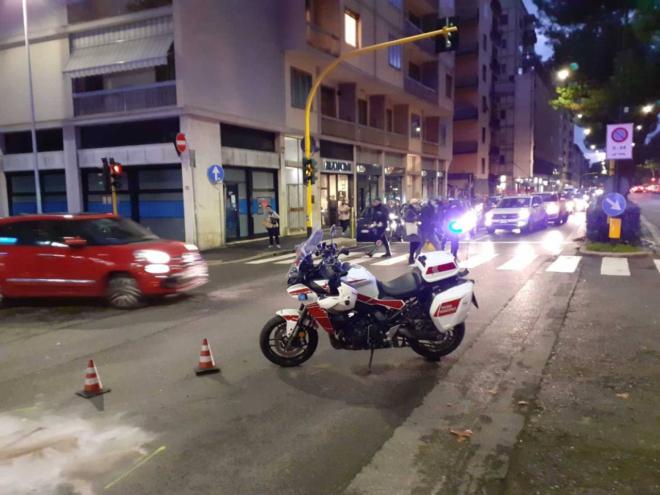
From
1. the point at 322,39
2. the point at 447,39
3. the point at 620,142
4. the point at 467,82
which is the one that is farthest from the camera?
the point at 467,82

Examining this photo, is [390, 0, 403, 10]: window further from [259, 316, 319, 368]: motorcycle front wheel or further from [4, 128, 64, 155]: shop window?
[259, 316, 319, 368]: motorcycle front wheel

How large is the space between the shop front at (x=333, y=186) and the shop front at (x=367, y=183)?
118cm

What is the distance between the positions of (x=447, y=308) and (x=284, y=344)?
1.92 meters

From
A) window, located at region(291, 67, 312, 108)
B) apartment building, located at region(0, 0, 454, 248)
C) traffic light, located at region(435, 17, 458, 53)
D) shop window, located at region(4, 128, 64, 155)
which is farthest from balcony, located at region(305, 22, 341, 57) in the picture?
shop window, located at region(4, 128, 64, 155)

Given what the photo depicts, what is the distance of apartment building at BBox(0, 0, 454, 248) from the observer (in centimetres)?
2006

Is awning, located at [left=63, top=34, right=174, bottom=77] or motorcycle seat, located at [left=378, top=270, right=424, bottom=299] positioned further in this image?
awning, located at [left=63, top=34, right=174, bottom=77]

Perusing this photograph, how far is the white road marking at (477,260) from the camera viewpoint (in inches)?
560

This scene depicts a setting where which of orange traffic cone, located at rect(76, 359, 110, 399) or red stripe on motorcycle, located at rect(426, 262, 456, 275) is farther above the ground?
red stripe on motorcycle, located at rect(426, 262, 456, 275)

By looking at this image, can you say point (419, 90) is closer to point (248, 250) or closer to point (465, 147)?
point (465, 147)

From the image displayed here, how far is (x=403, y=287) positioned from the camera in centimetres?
616

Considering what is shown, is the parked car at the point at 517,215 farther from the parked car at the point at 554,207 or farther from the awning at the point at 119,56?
the awning at the point at 119,56

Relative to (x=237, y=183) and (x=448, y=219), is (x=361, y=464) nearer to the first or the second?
(x=448, y=219)

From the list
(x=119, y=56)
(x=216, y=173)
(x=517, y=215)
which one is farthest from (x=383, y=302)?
(x=517, y=215)

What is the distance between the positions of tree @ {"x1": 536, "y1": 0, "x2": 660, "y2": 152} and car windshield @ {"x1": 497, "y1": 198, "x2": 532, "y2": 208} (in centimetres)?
452
